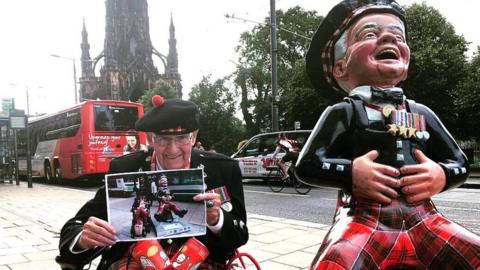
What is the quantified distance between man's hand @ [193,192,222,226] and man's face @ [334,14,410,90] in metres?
0.80

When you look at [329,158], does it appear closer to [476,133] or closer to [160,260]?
[160,260]

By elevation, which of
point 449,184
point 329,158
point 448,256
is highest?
point 329,158

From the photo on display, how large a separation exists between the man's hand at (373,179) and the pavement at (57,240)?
2.74 m

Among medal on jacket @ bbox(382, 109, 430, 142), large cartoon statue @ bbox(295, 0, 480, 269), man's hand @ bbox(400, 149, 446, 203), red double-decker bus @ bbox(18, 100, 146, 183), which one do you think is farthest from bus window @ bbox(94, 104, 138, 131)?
man's hand @ bbox(400, 149, 446, 203)

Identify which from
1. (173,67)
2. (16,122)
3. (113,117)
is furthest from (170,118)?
(173,67)

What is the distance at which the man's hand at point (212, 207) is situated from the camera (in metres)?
1.92

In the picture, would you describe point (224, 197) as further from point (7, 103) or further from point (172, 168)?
point (7, 103)

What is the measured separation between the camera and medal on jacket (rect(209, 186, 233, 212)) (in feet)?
7.48

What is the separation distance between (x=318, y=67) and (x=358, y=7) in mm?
338

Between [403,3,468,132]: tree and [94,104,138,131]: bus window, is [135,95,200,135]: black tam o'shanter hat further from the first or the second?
[403,3,468,132]: tree

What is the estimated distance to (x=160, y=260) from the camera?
1.97 meters

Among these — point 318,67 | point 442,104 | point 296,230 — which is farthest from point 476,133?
point 318,67

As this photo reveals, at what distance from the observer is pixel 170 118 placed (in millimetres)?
2184

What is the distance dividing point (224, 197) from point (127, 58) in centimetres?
5797
